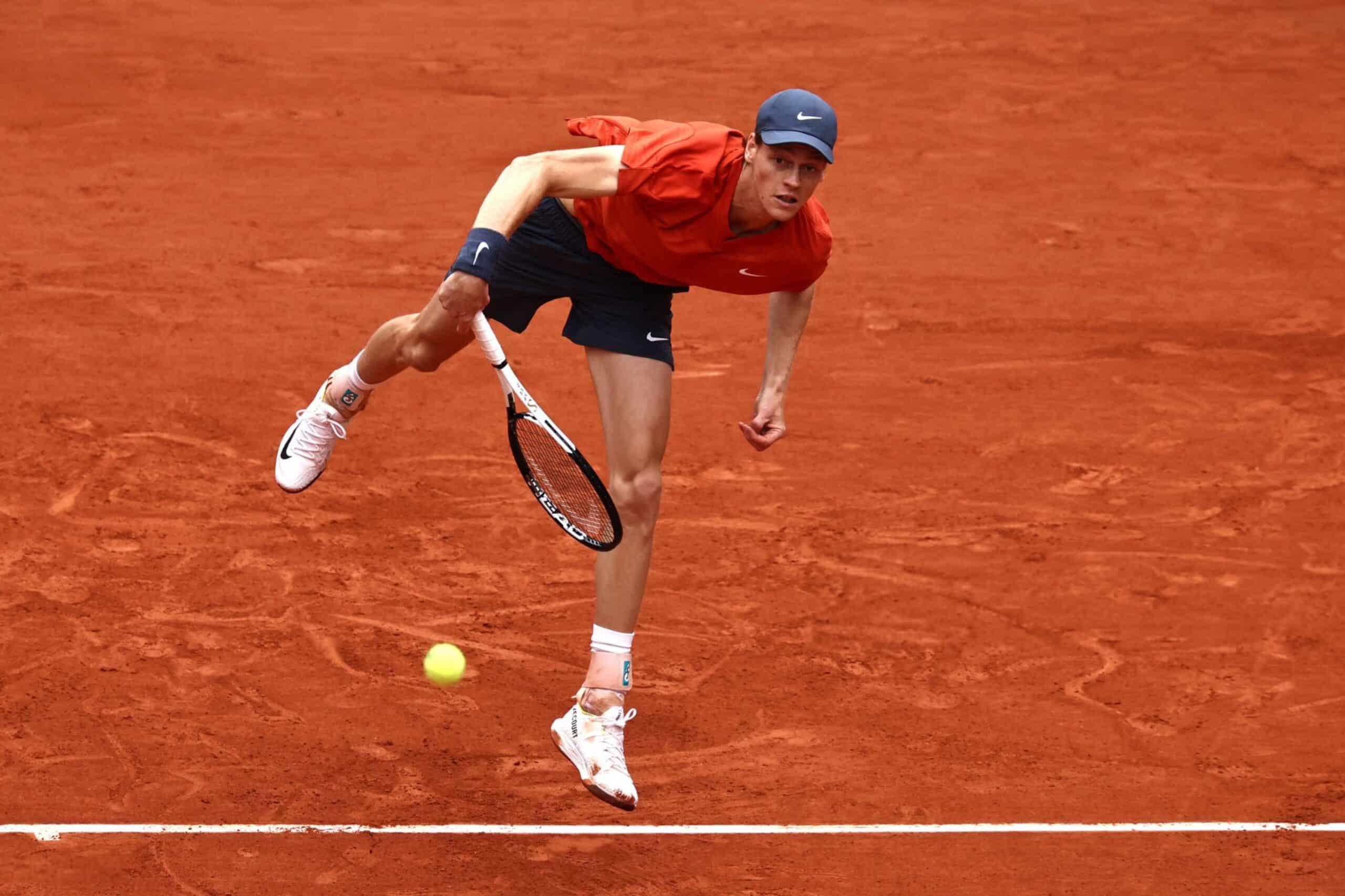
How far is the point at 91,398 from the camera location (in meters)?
8.79

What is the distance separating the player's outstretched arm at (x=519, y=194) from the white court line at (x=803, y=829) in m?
1.73

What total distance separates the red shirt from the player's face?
117 mm

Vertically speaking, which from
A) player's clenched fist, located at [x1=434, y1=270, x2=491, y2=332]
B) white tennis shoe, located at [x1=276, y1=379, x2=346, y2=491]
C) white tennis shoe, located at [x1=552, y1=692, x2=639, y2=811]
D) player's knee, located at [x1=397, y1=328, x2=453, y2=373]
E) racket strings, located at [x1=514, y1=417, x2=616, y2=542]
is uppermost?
player's clenched fist, located at [x1=434, y1=270, x2=491, y2=332]

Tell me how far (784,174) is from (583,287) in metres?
0.97

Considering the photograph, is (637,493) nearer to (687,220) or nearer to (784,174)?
(687,220)

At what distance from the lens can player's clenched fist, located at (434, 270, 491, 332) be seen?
5.12 metres

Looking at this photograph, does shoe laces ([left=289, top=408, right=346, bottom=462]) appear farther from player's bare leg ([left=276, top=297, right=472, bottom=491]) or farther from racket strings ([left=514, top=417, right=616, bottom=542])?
racket strings ([left=514, top=417, right=616, bottom=542])

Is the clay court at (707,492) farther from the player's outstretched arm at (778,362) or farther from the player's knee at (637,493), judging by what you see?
the player's outstretched arm at (778,362)

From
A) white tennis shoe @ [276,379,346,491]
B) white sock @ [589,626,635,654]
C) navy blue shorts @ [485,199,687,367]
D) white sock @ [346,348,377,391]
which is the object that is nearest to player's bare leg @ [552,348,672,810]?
white sock @ [589,626,635,654]

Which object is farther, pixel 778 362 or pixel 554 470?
pixel 778 362

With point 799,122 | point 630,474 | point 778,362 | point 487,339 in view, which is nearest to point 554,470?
point 630,474

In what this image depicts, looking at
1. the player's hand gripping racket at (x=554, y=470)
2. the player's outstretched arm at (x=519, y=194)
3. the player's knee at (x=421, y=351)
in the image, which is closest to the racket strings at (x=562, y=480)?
the player's hand gripping racket at (x=554, y=470)

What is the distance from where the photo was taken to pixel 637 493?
219 inches

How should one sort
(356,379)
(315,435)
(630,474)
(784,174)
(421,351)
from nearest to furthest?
(784,174), (630,474), (421,351), (356,379), (315,435)
